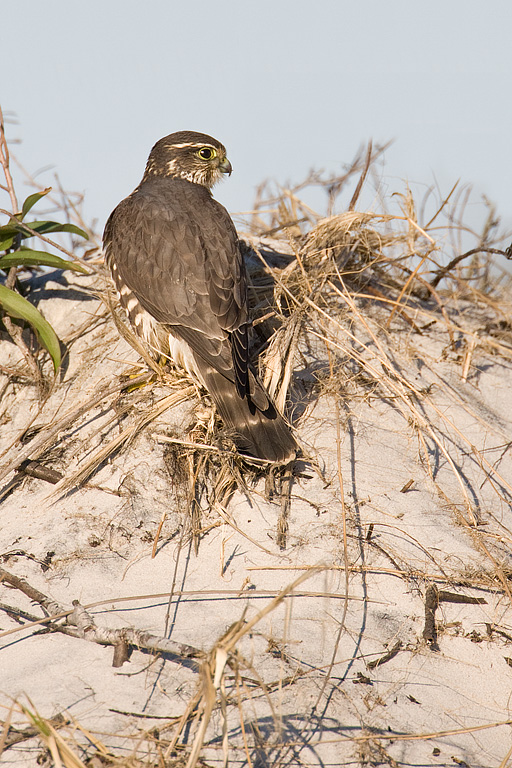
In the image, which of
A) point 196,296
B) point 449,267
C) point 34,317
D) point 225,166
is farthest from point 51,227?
point 449,267

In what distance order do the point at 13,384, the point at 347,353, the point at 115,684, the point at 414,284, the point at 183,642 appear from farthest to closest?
1. the point at 414,284
2. the point at 13,384
3. the point at 347,353
4. the point at 183,642
5. the point at 115,684

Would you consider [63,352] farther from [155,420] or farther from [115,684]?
[115,684]

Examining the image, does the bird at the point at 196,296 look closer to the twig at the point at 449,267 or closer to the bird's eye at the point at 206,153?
the bird's eye at the point at 206,153

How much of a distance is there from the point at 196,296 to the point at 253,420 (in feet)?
2.00

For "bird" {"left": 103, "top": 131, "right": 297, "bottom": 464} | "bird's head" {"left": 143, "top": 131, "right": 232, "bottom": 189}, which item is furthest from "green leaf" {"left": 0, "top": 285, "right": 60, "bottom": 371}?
"bird's head" {"left": 143, "top": 131, "right": 232, "bottom": 189}

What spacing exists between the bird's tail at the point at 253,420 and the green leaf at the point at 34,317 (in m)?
0.85

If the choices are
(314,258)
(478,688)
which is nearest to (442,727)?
(478,688)

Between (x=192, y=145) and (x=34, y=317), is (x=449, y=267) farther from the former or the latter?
(x=34, y=317)

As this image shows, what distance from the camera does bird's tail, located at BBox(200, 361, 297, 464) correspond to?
8.39ft

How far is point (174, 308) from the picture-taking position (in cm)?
289

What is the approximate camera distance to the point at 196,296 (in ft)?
9.46

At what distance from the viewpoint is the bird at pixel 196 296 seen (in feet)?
8.75

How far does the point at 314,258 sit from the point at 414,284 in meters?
0.72

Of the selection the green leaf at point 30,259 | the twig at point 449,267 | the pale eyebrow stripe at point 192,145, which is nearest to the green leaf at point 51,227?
the green leaf at point 30,259
